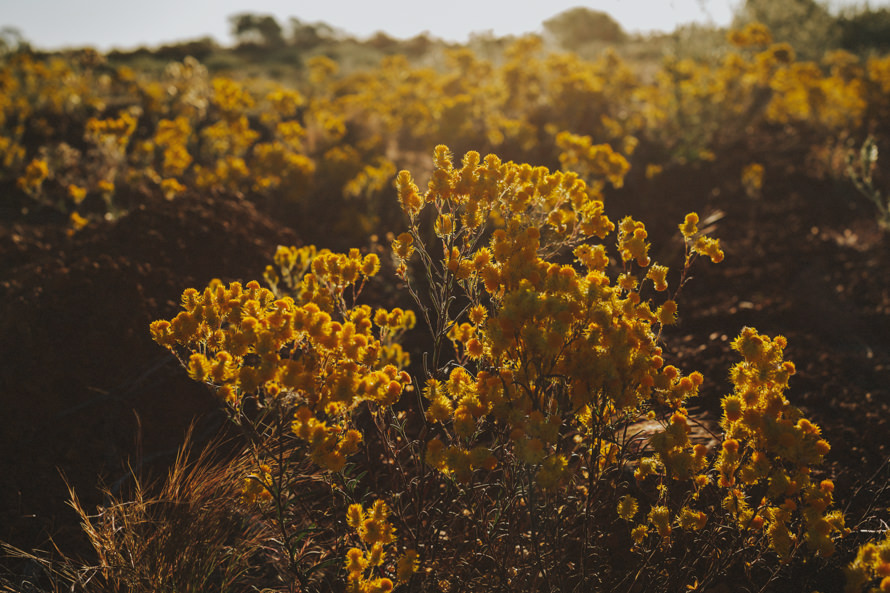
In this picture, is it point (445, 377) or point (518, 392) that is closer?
point (518, 392)

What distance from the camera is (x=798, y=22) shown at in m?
16.6

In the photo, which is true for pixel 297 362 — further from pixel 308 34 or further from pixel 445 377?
pixel 308 34

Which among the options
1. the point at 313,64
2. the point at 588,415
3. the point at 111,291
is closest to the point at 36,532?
the point at 111,291

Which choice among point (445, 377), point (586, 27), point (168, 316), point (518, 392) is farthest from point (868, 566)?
point (586, 27)

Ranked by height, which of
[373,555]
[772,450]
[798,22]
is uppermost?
[798,22]

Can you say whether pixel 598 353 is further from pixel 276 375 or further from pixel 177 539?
pixel 177 539

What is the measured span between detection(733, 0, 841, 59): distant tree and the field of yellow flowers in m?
11.5

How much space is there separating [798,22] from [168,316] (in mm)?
20183

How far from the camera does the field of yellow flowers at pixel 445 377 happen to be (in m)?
1.57

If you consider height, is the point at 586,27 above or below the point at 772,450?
above

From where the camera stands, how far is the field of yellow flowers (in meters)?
1.57

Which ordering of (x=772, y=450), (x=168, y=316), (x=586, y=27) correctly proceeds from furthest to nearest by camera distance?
(x=586, y=27) → (x=168, y=316) → (x=772, y=450)

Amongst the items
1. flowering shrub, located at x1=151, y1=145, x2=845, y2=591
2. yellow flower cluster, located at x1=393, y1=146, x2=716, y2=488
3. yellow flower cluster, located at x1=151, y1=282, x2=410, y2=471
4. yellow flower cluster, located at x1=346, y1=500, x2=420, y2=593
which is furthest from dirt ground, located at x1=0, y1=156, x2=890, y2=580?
yellow flower cluster, located at x1=346, y1=500, x2=420, y2=593

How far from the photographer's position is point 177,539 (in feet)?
6.43
